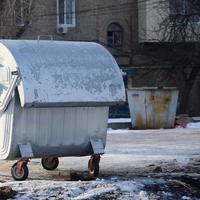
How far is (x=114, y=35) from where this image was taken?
35.6 metres

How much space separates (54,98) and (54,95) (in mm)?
51

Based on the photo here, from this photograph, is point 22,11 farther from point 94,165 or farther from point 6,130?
point 6,130

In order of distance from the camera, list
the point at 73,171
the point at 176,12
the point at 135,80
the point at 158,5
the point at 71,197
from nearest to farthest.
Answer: the point at 71,197 < the point at 73,171 < the point at 176,12 < the point at 158,5 < the point at 135,80

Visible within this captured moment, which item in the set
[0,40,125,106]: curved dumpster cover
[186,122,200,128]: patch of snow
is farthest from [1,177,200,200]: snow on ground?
[186,122,200,128]: patch of snow

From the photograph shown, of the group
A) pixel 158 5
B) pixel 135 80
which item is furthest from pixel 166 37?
pixel 135 80

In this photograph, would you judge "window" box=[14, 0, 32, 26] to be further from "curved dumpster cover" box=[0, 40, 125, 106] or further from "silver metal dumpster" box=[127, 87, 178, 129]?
"curved dumpster cover" box=[0, 40, 125, 106]

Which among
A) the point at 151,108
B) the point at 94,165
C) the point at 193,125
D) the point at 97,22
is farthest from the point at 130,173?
the point at 97,22

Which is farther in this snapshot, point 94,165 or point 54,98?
point 94,165

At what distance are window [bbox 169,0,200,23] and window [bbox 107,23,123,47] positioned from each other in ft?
17.9

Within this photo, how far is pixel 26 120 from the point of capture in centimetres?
1054

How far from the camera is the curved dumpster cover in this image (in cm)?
1040

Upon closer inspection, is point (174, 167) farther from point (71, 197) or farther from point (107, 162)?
point (71, 197)

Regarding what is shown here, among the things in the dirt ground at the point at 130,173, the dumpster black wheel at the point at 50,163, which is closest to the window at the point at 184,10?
the dirt ground at the point at 130,173

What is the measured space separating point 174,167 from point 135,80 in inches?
889
